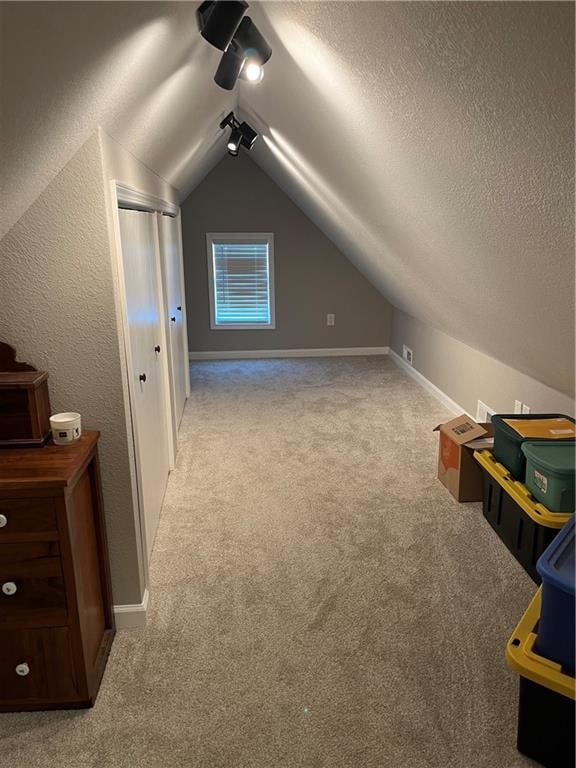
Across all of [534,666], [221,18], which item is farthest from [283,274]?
[534,666]

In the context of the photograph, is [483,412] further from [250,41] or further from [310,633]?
[250,41]

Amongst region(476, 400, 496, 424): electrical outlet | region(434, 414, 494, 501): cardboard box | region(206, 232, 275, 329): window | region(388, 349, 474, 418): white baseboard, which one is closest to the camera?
region(434, 414, 494, 501): cardboard box

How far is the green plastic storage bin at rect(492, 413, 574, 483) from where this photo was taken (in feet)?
8.02

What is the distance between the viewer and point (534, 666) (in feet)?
4.65

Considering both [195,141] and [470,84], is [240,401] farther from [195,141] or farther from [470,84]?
[470,84]

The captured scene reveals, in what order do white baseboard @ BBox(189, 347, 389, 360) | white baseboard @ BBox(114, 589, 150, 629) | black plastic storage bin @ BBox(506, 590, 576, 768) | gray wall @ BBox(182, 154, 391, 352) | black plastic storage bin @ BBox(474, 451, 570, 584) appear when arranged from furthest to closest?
white baseboard @ BBox(189, 347, 389, 360), gray wall @ BBox(182, 154, 391, 352), black plastic storage bin @ BBox(474, 451, 570, 584), white baseboard @ BBox(114, 589, 150, 629), black plastic storage bin @ BBox(506, 590, 576, 768)

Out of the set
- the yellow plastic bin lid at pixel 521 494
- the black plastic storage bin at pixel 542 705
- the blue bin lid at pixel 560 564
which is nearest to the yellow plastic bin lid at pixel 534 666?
the black plastic storage bin at pixel 542 705

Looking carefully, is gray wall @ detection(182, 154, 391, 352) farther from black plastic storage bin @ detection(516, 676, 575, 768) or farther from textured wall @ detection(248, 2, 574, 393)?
black plastic storage bin @ detection(516, 676, 575, 768)

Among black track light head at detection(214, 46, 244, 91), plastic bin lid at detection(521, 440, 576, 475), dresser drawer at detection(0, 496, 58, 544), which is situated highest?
black track light head at detection(214, 46, 244, 91)

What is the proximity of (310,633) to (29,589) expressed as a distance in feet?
3.31

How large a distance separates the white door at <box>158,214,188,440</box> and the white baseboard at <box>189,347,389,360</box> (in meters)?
1.46

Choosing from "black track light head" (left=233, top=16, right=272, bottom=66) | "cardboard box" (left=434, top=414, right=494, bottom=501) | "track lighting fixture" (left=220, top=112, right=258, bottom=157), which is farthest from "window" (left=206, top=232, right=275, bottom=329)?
"black track light head" (left=233, top=16, right=272, bottom=66)

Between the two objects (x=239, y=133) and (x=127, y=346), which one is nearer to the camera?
(x=127, y=346)

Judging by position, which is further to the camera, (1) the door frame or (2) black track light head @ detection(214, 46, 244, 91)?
(1) the door frame
